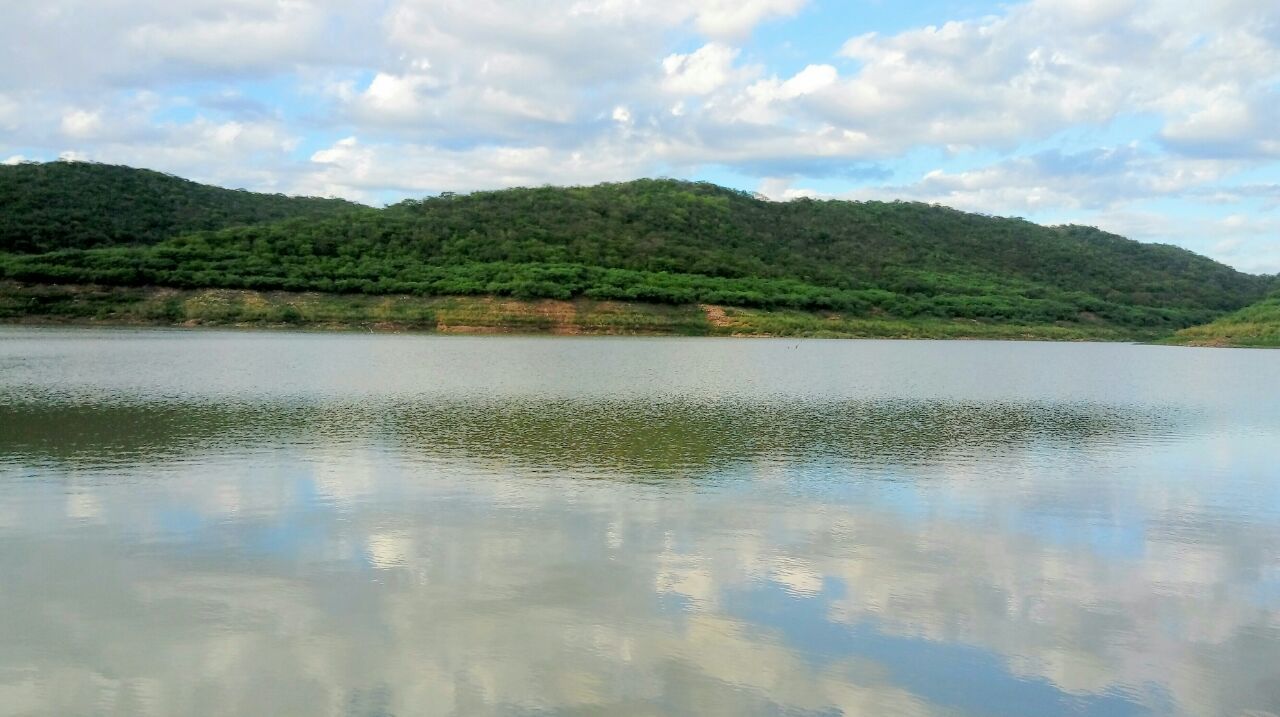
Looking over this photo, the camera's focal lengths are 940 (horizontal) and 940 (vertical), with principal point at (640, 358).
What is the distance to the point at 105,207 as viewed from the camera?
96.5 m

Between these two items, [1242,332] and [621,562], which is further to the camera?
[1242,332]

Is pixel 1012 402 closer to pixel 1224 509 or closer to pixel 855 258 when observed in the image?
pixel 1224 509

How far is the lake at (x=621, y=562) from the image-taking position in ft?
26.2

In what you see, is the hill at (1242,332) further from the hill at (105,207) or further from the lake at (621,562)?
the hill at (105,207)

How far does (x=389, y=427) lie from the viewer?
72.5 ft

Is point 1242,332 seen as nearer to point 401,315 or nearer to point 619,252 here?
point 619,252

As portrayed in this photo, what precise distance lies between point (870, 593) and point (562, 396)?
64.7 ft

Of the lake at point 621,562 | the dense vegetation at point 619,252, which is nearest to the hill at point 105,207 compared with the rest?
the dense vegetation at point 619,252

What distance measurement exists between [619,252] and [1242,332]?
62.7m

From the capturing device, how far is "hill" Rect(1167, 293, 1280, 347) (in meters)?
90.9

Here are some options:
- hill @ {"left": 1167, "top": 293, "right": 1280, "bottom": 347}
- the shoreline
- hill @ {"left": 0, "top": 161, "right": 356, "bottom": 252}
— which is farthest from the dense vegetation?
hill @ {"left": 1167, "top": 293, "right": 1280, "bottom": 347}

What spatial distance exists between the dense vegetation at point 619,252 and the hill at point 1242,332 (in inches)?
389

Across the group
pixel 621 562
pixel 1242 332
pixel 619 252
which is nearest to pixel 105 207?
pixel 619 252

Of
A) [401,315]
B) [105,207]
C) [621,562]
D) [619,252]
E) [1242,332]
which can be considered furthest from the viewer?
[619,252]
